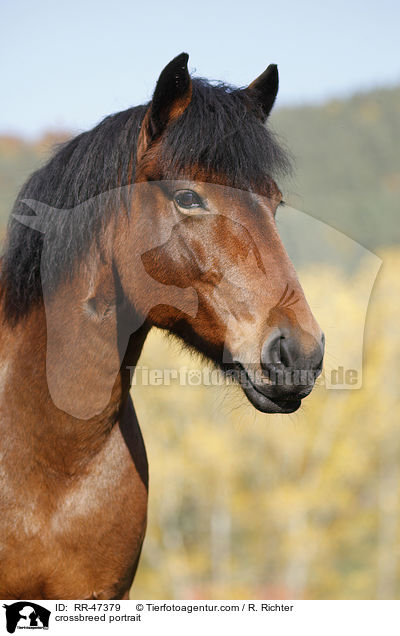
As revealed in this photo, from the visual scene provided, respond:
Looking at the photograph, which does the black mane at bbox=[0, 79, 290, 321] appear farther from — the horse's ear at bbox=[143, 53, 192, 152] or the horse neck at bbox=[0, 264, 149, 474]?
the horse neck at bbox=[0, 264, 149, 474]

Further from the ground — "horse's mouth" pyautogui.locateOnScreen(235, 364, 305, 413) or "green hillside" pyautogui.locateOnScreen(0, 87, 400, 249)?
"horse's mouth" pyautogui.locateOnScreen(235, 364, 305, 413)

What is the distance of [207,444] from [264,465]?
3615 mm

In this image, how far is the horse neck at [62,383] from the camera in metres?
2.92

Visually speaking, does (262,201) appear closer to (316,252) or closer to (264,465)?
(316,252)

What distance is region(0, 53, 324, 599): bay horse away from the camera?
8.48 feet

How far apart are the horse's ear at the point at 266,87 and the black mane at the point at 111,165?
0.55 ft

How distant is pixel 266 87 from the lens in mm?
3199

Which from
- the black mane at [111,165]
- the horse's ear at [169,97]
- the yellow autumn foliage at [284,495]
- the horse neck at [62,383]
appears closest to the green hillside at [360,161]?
the yellow autumn foliage at [284,495]

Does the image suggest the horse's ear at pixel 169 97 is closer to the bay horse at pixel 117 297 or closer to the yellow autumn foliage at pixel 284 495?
the bay horse at pixel 117 297
